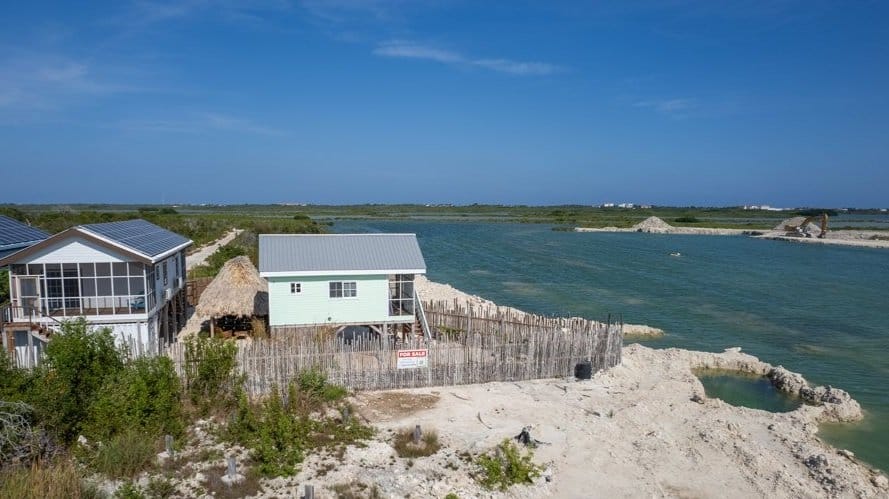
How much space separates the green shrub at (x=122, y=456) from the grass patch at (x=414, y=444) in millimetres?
5265

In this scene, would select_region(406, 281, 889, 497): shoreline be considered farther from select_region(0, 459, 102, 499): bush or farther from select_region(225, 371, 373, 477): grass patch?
select_region(0, 459, 102, 499): bush

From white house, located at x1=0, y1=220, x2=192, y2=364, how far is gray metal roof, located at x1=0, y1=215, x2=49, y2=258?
502cm

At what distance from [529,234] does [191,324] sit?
79547 millimetres

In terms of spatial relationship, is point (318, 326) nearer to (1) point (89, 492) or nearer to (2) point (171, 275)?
(2) point (171, 275)

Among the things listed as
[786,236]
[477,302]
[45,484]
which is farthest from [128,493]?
[786,236]

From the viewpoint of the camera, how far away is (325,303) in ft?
66.9

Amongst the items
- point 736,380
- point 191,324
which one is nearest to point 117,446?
point 191,324

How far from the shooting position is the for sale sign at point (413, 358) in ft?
56.3

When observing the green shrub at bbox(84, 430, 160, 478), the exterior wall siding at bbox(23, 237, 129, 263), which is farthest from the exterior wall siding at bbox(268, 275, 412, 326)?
the green shrub at bbox(84, 430, 160, 478)

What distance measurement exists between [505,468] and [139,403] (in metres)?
8.34

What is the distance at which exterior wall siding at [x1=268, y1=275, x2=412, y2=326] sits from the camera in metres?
20.0

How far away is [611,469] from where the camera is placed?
13.2 m

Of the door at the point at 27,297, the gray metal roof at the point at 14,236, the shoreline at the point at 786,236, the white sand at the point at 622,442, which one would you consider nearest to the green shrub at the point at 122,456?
the white sand at the point at 622,442

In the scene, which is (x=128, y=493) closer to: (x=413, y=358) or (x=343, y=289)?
(x=413, y=358)
